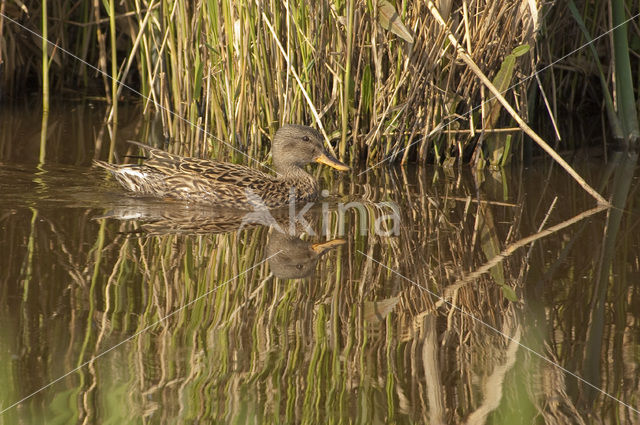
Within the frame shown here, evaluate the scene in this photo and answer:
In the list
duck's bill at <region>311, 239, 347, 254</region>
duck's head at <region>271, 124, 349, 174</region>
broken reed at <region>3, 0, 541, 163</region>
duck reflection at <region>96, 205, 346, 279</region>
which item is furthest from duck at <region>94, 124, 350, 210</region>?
duck's bill at <region>311, 239, 347, 254</region>

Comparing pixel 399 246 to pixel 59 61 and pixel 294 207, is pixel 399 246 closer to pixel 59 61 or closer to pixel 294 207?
pixel 294 207

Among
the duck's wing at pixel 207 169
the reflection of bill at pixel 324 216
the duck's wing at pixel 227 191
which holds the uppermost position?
the duck's wing at pixel 207 169

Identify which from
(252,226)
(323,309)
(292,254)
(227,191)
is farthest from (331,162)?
(323,309)

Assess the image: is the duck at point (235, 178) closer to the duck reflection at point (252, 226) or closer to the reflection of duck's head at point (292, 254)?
the duck reflection at point (252, 226)

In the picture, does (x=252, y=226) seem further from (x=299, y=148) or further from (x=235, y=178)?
(x=299, y=148)

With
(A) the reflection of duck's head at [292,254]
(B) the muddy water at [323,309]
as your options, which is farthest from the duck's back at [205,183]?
(A) the reflection of duck's head at [292,254]

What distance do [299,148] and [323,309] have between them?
2.20 meters

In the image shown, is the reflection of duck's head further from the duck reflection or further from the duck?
the duck

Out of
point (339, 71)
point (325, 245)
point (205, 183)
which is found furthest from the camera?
point (339, 71)

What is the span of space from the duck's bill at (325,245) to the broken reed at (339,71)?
1534mm

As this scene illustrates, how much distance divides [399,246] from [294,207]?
42.8 inches

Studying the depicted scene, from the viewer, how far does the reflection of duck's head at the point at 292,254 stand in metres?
4.23

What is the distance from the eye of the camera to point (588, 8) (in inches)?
302

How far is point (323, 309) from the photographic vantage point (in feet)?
12.3
